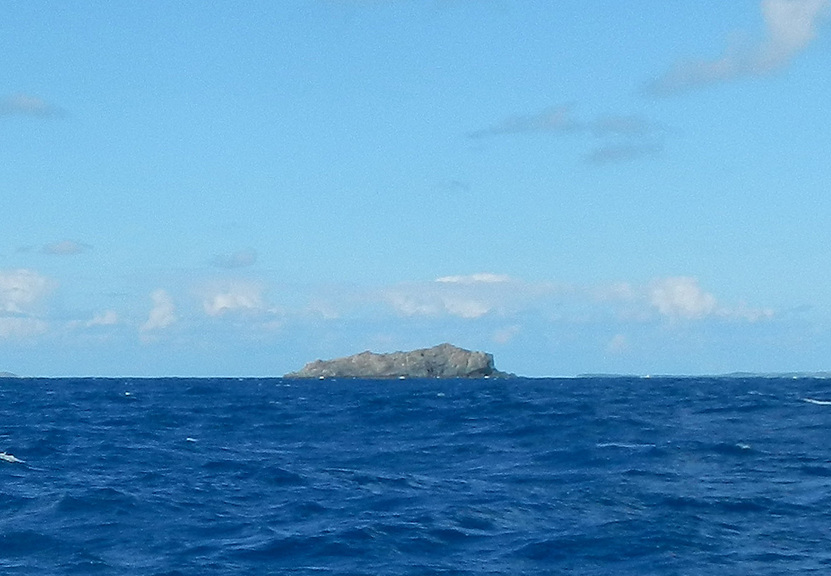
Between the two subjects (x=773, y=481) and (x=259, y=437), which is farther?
(x=259, y=437)

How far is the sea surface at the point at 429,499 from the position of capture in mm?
21266

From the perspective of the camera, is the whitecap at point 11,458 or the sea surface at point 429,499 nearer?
the sea surface at point 429,499

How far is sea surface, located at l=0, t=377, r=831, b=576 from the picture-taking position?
837 inches

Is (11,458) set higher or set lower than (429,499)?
higher

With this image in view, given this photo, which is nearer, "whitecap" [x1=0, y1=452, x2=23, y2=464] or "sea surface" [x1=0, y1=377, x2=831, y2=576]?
"sea surface" [x1=0, y1=377, x2=831, y2=576]

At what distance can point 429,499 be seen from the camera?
92.4ft

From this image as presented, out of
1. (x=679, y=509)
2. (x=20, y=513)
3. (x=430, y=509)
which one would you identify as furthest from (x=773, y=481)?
(x=20, y=513)

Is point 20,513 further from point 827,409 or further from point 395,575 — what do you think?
point 827,409

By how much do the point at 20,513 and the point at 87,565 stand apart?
6.30 meters

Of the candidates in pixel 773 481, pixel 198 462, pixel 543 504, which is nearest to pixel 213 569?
pixel 543 504

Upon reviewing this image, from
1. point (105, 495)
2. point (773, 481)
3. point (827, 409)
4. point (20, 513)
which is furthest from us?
point (827, 409)

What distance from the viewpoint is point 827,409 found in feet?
191

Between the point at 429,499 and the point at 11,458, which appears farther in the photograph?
the point at 11,458

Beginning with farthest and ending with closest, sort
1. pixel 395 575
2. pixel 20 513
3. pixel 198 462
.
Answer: pixel 198 462, pixel 20 513, pixel 395 575
